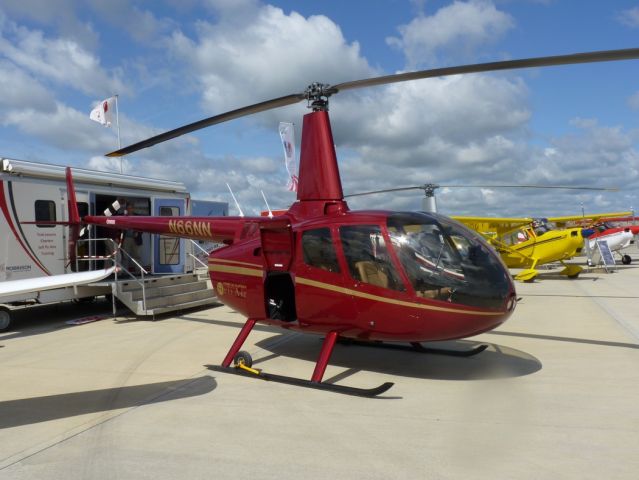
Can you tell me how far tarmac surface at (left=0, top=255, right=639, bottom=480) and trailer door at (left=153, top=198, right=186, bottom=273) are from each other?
14.3 feet

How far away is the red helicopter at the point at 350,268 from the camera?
5168 mm

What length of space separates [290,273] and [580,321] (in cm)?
630

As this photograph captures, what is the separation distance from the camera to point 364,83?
19.4ft

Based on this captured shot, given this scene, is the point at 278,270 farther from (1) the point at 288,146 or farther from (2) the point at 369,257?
(1) the point at 288,146

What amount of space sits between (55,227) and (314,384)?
745 centimetres

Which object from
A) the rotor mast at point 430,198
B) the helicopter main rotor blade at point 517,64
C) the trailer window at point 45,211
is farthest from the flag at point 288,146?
the helicopter main rotor blade at point 517,64

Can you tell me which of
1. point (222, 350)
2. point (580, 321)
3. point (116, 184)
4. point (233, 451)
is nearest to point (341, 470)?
point (233, 451)

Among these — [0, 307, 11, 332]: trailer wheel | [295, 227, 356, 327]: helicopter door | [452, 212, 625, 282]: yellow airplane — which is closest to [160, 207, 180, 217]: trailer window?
[0, 307, 11, 332]: trailer wheel

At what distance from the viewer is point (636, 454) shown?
3705 mm

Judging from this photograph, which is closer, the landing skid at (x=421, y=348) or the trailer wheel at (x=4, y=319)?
the landing skid at (x=421, y=348)

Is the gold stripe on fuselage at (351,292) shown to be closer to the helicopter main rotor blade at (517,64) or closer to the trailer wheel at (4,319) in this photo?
the helicopter main rotor blade at (517,64)

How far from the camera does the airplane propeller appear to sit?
465 centimetres

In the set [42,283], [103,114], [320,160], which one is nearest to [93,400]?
[42,283]

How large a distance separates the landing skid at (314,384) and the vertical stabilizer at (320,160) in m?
2.34
